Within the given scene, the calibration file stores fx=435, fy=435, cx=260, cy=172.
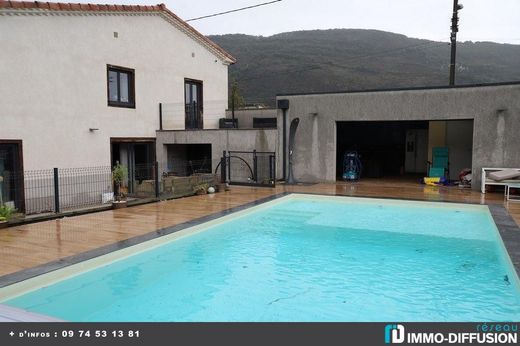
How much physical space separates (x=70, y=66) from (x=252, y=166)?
21.6ft

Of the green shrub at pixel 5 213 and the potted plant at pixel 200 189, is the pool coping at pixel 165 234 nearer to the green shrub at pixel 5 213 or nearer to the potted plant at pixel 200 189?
the potted plant at pixel 200 189

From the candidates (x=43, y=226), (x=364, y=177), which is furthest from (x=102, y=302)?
(x=364, y=177)

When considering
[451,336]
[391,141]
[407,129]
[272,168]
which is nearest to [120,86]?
[272,168]

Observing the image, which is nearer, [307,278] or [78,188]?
[307,278]

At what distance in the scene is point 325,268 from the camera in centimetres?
641

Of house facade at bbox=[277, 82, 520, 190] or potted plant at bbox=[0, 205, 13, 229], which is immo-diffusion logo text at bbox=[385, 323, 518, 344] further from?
house facade at bbox=[277, 82, 520, 190]

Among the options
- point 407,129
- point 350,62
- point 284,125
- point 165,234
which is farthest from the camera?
point 350,62

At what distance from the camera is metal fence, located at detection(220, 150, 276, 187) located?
14877mm

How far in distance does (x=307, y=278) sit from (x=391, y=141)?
15.8 metres

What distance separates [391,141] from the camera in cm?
2048

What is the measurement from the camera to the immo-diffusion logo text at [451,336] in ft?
11.6

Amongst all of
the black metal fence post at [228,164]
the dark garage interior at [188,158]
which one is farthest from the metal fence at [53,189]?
the black metal fence post at [228,164]

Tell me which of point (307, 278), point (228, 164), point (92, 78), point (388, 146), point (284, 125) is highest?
point (92, 78)

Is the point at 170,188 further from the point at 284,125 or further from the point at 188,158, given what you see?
the point at 188,158
